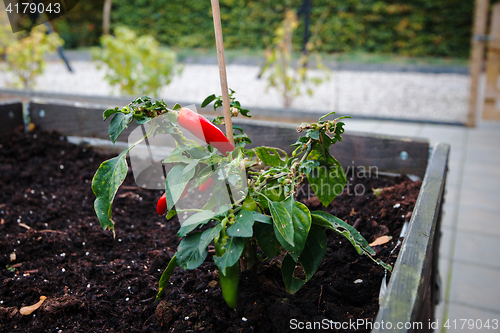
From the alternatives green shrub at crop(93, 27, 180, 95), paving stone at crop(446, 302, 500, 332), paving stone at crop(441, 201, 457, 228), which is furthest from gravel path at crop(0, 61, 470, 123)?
paving stone at crop(446, 302, 500, 332)

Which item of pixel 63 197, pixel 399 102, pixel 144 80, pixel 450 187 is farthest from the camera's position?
pixel 399 102

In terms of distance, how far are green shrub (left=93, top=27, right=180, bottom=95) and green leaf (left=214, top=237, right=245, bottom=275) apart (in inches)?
118

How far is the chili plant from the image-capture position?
24.0 inches

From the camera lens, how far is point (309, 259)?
0.69 m

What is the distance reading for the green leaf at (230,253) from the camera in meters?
0.59

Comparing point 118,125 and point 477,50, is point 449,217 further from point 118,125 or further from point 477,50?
point 477,50

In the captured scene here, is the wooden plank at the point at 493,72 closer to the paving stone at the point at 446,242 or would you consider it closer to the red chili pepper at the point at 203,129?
the paving stone at the point at 446,242

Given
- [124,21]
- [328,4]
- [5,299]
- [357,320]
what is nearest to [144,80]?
[5,299]

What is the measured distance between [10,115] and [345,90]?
491 centimetres

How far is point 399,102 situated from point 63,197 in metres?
4.87

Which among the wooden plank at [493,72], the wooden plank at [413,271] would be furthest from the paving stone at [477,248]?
the wooden plank at [493,72]

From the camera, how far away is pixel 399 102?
5.28m

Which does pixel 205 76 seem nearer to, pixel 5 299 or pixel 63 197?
pixel 63 197

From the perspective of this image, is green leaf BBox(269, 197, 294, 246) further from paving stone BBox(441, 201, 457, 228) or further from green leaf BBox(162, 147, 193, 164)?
paving stone BBox(441, 201, 457, 228)
